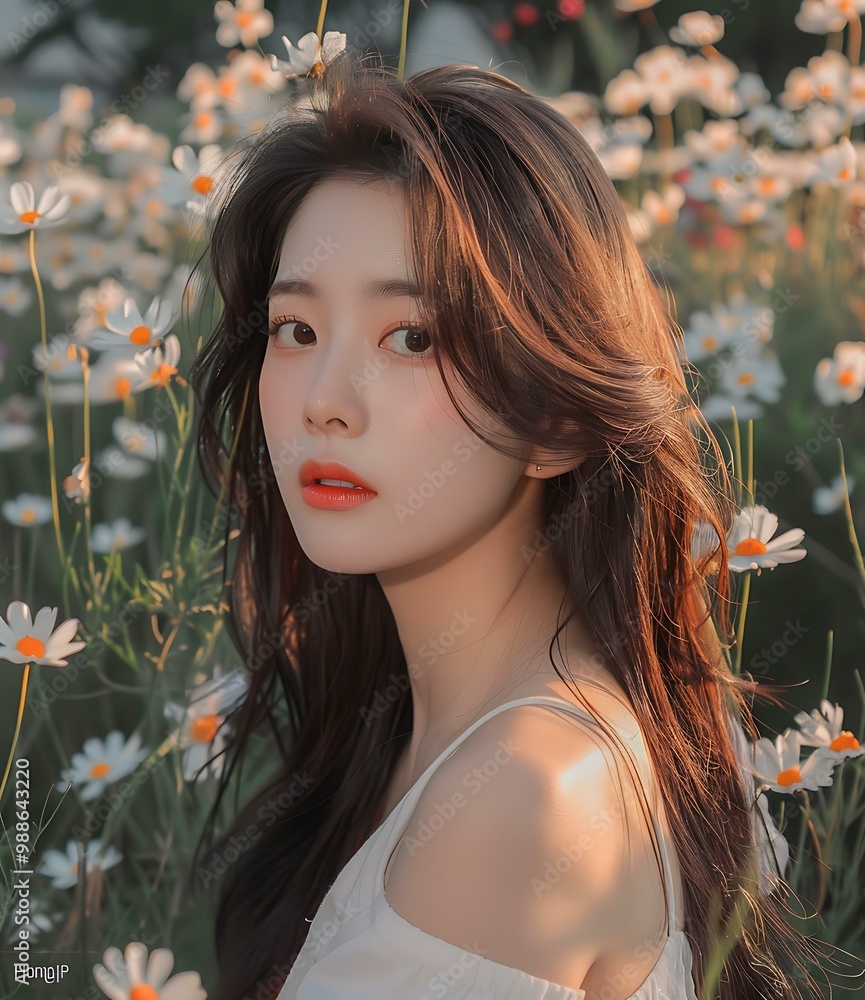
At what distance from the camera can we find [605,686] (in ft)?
3.16

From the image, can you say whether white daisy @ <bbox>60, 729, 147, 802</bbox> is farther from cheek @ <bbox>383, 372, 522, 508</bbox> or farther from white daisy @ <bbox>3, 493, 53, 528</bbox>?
cheek @ <bbox>383, 372, 522, 508</bbox>

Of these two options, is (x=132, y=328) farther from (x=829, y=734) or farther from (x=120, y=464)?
(x=829, y=734)

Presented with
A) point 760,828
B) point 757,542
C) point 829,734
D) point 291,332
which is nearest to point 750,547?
point 757,542

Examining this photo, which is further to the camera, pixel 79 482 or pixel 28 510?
pixel 28 510

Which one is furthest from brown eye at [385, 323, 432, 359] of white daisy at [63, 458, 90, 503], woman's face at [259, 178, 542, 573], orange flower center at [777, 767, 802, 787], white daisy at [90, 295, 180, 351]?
orange flower center at [777, 767, 802, 787]

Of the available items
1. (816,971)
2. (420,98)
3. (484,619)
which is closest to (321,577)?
(484,619)

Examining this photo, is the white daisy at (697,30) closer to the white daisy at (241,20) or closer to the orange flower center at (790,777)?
the white daisy at (241,20)

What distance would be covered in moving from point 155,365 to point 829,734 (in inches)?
35.1

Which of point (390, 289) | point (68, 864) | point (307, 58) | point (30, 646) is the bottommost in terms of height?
point (68, 864)

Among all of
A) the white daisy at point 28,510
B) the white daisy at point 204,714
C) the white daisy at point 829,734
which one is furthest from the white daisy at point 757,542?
the white daisy at point 28,510

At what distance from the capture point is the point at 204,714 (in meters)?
1.40

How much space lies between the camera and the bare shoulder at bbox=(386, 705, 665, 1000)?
797 millimetres

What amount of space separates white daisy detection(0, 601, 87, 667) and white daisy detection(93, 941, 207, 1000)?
0.99 ft

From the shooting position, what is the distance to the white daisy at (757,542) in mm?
1201
